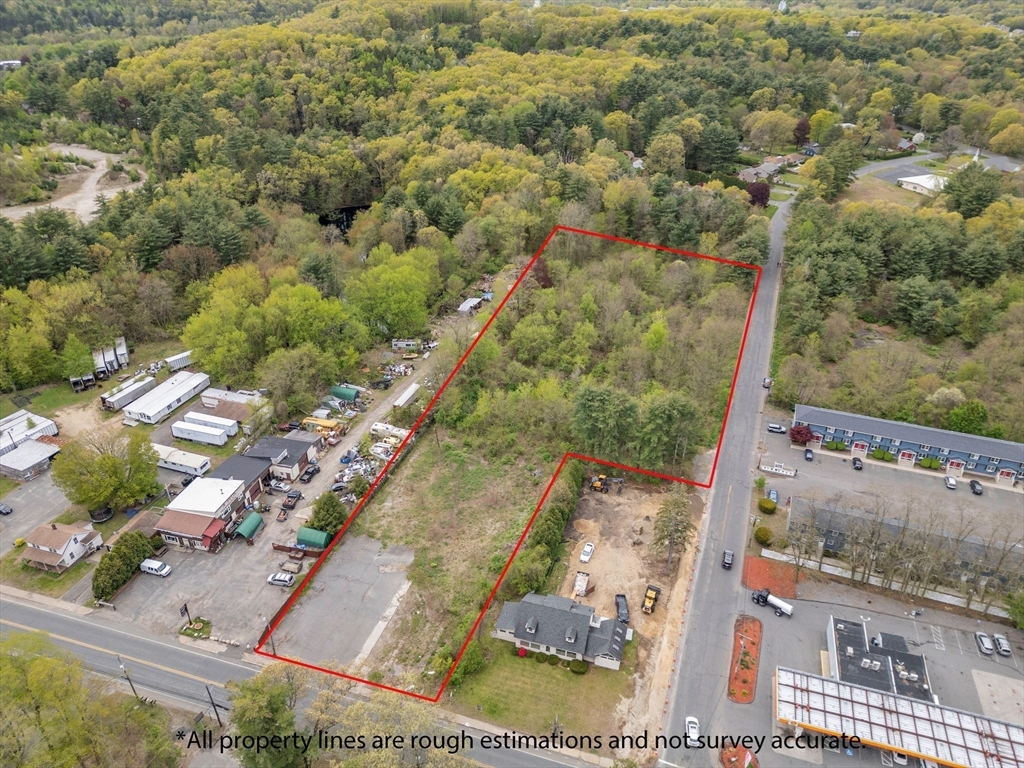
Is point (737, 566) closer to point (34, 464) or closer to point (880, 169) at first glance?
point (34, 464)

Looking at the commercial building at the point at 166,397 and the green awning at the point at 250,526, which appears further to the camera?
the commercial building at the point at 166,397

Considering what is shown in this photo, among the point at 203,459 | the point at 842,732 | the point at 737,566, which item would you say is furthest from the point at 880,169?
the point at 203,459

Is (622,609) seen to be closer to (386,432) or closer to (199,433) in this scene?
(386,432)

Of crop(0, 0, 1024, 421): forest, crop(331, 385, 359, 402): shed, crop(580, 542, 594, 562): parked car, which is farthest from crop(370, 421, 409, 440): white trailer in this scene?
crop(580, 542, 594, 562): parked car

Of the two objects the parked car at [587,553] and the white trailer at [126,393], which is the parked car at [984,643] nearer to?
the parked car at [587,553]

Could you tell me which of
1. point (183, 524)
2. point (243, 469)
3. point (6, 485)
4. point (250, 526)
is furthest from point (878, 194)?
point (6, 485)

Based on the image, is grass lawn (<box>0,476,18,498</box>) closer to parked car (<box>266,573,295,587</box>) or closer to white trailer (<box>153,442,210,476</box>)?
white trailer (<box>153,442,210,476</box>)

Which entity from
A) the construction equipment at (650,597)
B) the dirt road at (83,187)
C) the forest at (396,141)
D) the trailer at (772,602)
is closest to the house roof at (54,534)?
the forest at (396,141)
